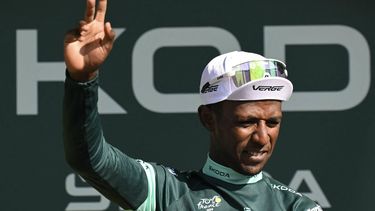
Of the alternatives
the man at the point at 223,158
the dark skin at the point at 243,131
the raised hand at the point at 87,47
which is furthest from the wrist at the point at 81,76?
the dark skin at the point at 243,131

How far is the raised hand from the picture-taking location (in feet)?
6.89

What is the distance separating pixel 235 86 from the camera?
241 centimetres

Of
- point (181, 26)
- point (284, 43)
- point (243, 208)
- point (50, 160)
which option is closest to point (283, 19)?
point (284, 43)

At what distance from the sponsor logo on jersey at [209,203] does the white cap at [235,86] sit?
0.24 m

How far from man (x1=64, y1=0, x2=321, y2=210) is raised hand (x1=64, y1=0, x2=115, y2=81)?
0.04 m

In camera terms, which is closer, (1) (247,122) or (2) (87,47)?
(2) (87,47)

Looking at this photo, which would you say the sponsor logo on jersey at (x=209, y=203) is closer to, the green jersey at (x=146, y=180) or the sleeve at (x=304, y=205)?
the green jersey at (x=146, y=180)

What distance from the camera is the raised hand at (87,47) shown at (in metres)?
2.10

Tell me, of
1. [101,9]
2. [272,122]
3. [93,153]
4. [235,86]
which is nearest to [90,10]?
[101,9]

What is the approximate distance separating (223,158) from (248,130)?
0.13m

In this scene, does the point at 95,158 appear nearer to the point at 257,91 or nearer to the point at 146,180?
the point at 146,180

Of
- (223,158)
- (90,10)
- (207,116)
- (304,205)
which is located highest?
(90,10)

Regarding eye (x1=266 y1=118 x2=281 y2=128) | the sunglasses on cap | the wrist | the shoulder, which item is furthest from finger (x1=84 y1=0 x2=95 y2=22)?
the shoulder

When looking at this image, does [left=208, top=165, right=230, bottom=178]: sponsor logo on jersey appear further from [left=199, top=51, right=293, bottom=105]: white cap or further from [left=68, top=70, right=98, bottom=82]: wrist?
[left=68, top=70, right=98, bottom=82]: wrist
